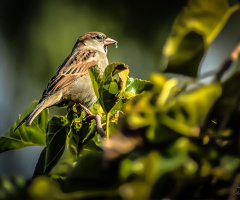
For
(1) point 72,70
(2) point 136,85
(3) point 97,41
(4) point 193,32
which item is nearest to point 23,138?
(2) point 136,85

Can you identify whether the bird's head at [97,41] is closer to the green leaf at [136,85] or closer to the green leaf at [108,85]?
the green leaf at [136,85]

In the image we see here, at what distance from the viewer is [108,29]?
514cm

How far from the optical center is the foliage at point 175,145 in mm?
500

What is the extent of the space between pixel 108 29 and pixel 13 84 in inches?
58.0

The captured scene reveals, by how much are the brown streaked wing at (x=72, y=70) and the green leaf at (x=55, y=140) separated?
185cm

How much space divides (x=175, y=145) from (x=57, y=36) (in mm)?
4732

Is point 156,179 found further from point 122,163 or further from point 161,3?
point 161,3

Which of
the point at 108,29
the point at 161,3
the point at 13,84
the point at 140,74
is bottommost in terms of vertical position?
the point at 13,84

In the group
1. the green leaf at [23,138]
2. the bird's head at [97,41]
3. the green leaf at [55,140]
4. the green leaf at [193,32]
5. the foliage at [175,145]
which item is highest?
the green leaf at [193,32]

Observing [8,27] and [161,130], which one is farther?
[8,27]

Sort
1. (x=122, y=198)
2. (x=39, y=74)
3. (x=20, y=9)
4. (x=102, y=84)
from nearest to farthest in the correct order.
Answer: (x=122, y=198), (x=102, y=84), (x=39, y=74), (x=20, y=9)

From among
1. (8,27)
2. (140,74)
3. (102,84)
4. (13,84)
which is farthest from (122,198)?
(8,27)

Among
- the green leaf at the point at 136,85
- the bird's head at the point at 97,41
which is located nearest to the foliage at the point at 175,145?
the green leaf at the point at 136,85

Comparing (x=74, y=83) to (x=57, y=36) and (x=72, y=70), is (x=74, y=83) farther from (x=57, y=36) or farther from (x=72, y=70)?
(x=57, y=36)
